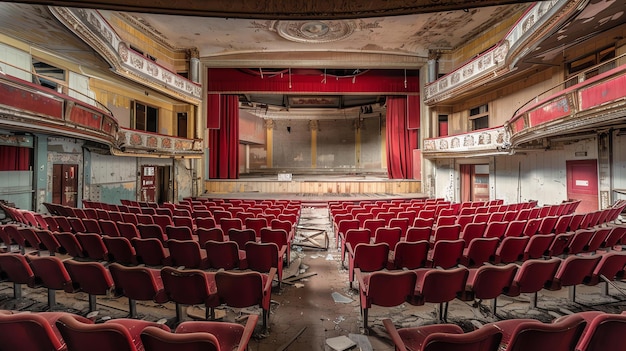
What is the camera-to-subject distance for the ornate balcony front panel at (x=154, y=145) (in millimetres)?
9691

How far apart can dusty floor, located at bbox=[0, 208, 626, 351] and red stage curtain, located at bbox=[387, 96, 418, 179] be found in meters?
12.3

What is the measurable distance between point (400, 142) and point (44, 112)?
14495 mm

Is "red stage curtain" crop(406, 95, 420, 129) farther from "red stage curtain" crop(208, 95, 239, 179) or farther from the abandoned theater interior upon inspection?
"red stage curtain" crop(208, 95, 239, 179)

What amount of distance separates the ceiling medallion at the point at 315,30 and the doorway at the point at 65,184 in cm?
931

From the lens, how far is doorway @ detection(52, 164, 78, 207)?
8.33 metres

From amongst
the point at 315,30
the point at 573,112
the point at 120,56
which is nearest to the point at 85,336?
the point at 573,112

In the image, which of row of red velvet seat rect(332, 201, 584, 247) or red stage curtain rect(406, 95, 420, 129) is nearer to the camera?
row of red velvet seat rect(332, 201, 584, 247)

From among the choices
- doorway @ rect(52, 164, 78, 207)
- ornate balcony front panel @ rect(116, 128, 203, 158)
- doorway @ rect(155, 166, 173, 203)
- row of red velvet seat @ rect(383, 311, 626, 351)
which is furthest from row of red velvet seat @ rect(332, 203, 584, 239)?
doorway @ rect(155, 166, 173, 203)

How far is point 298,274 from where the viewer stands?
13.7 feet

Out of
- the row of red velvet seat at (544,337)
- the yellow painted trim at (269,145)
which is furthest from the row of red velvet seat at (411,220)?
the yellow painted trim at (269,145)

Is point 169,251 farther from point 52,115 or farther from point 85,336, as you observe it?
point 52,115

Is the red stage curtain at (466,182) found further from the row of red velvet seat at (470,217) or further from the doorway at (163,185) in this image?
the doorway at (163,185)

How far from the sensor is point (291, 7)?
1.83 m

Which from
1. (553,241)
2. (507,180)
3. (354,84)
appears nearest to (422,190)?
(507,180)
